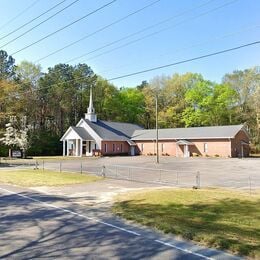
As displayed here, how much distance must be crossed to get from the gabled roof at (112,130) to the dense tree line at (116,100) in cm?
877

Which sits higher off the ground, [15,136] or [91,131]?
[91,131]

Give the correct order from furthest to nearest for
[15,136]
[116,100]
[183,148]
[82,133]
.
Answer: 1. [116,100]
2. [82,133]
3. [183,148]
4. [15,136]

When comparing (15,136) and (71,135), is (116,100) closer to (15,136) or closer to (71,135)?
(71,135)

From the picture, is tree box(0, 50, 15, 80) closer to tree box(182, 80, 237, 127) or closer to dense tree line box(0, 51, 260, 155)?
dense tree line box(0, 51, 260, 155)

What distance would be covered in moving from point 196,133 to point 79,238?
51792 millimetres

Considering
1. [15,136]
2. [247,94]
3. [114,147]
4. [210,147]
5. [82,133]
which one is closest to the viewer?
[15,136]

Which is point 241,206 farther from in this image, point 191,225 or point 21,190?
point 21,190

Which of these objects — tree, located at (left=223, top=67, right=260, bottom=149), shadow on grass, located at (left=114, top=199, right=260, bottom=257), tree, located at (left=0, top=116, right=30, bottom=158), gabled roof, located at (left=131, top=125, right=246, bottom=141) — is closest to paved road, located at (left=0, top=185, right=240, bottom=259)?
shadow on grass, located at (left=114, top=199, right=260, bottom=257)

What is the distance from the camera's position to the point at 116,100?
264 ft

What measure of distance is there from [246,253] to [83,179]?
57.1 feet

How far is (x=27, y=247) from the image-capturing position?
8.64 m

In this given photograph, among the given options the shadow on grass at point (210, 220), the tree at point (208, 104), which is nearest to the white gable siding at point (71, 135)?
the tree at point (208, 104)

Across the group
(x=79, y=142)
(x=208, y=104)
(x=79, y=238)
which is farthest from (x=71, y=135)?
(x=79, y=238)

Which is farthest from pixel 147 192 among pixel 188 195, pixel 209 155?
pixel 209 155
